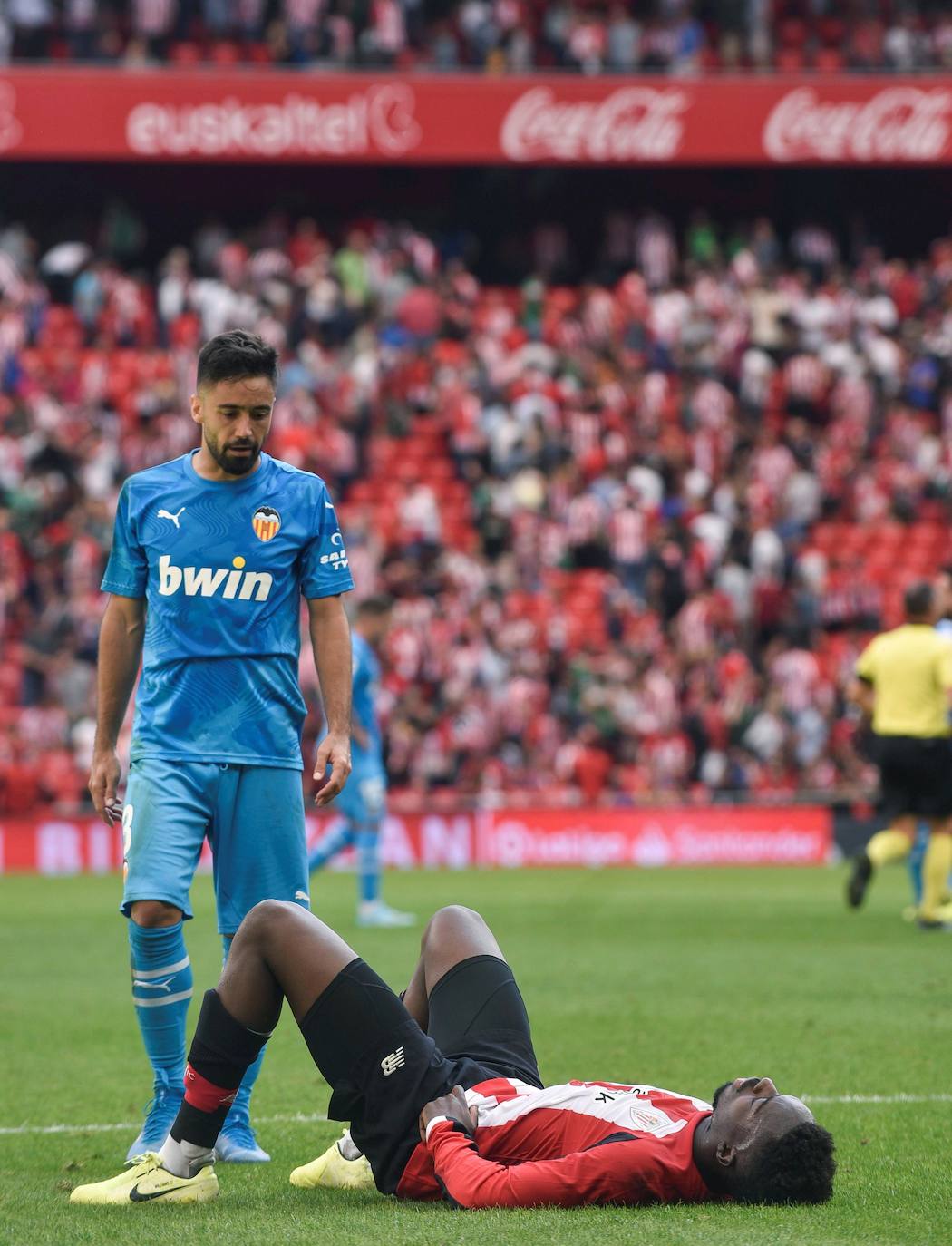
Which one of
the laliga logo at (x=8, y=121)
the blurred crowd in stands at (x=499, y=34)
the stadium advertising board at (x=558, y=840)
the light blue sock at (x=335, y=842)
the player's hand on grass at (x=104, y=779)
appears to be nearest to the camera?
the player's hand on grass at (x=104, y=779)

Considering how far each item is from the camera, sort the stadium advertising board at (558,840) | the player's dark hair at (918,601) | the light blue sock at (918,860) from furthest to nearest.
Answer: the stadium advertising board at (558,840)
the light blue sock at (918,860)
the player's dark hair at (918,601)

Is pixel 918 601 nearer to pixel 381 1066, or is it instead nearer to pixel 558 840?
pixel 558 840

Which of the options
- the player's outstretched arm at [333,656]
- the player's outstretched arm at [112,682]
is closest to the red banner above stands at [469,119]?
the player's outstretched arm at [112,682]

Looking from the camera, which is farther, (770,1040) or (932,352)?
(932,352)

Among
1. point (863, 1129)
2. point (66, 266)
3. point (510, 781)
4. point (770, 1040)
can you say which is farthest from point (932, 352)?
point (863, 1129)

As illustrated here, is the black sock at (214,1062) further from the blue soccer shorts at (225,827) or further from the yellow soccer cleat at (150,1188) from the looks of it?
the blue soccer shorts at (225,827)

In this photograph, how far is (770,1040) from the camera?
345 inches

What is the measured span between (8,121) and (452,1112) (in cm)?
2553

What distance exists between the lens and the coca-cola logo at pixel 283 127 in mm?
29031

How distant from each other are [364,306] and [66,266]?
4.32m

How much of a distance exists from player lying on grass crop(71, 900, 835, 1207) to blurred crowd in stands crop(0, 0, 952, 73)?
85.9ft

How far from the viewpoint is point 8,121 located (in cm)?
2830

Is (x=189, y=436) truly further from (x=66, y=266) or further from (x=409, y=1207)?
(x=409, y=1207)

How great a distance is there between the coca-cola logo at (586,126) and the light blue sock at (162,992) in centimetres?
2507
